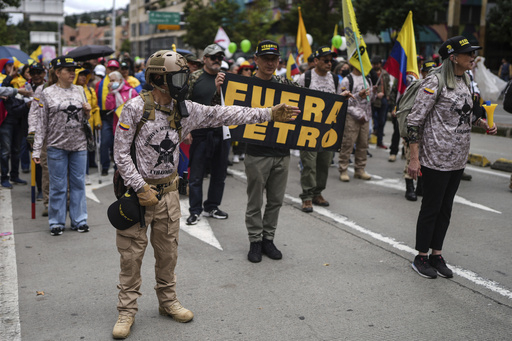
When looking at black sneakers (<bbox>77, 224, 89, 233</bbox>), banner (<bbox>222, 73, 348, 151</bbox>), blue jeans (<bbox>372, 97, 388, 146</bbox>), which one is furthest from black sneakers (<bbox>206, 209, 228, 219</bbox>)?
blue jeans (<bbox>372, 97, 388, 146</bbox>)

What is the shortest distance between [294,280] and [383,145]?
9187mm

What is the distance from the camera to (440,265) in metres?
5.11

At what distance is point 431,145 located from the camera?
4.89 meters

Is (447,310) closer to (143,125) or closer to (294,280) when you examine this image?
(294,280)

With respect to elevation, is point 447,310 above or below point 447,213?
below

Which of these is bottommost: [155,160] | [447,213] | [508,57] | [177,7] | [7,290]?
[7,290]

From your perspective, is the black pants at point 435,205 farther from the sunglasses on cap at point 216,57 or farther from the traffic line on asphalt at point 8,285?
the traffic line on asphalt at point 8,285

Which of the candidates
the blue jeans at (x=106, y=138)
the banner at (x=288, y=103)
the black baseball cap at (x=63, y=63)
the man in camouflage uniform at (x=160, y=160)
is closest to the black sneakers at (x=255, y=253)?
the banner at (x=288, y=103)

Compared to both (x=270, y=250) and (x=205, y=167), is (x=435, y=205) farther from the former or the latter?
(x=205, y=167)

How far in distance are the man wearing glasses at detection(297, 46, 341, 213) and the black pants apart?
2.39 m

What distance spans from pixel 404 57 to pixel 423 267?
16.1ft

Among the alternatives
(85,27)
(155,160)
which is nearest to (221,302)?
(155,160)

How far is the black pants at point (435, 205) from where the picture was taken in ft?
16.2

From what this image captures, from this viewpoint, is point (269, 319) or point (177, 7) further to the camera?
point (177, 7)
